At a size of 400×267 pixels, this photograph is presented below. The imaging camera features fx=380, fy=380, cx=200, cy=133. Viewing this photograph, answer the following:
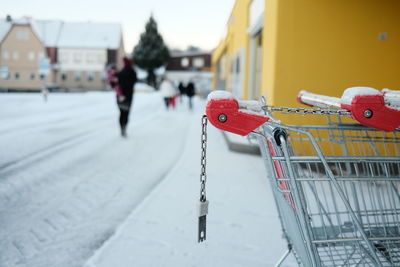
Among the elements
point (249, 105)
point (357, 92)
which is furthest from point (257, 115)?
point (357, 92)

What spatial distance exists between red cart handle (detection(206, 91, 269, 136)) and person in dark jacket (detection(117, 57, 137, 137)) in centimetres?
731

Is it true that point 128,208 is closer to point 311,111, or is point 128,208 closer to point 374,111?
point 311,111

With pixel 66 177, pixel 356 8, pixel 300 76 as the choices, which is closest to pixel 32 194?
pixel 66 177

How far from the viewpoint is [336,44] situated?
5328 mm

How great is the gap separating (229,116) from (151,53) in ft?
194

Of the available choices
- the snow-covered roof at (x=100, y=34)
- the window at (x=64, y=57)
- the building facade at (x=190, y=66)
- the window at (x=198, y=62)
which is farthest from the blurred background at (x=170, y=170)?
the window at (x=198, y=62)

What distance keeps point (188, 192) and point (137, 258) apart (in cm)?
170

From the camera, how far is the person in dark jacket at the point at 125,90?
8.62m

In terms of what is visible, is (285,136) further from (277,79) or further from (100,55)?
(100,55)

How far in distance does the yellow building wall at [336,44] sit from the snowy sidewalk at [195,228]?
1.65 m

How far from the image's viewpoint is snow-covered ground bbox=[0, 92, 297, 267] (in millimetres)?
2762

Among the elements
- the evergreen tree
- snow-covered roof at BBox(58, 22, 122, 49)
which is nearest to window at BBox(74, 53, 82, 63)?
snow-covered roof at BBox(58, 22, 122, 49)

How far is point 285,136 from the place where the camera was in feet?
5.11

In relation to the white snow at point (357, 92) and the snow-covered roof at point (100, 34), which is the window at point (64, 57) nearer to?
the snow-covered roof at point (100, 34)
